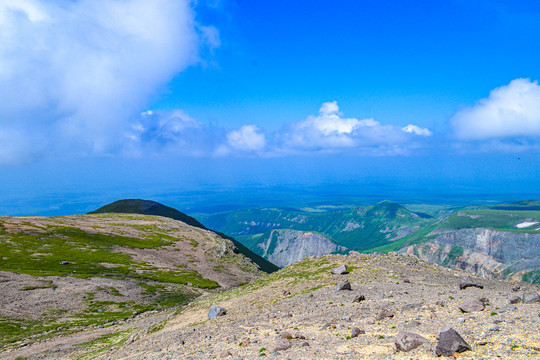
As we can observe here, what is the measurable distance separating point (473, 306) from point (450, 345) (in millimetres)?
10461

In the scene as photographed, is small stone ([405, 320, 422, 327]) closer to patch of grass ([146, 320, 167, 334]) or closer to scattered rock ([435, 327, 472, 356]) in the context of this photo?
scattered rock ([435, 327, 472, 356])

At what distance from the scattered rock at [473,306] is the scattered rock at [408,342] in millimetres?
8578

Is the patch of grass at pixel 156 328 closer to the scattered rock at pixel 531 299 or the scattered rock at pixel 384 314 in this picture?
the scattered rock at pixel 384 314

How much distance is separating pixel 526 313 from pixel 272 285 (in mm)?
34574

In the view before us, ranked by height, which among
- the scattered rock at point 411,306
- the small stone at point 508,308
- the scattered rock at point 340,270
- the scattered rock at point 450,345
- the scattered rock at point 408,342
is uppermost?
the scattered rock at point 450,345

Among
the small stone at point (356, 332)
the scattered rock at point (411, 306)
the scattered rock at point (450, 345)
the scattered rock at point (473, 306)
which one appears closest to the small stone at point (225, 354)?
the small stone at point (356, 332)

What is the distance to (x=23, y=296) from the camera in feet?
198

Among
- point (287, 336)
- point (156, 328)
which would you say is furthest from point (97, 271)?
point (287, 336)

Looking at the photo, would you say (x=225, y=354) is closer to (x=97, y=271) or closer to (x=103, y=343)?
(x=103, y=343)

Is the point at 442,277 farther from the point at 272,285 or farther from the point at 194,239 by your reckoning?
the point at 194,239

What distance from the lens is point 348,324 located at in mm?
26500

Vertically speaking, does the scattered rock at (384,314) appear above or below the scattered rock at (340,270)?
above

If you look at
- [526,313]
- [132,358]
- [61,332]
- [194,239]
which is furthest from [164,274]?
[526,313]

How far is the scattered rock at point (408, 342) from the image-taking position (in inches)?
755
